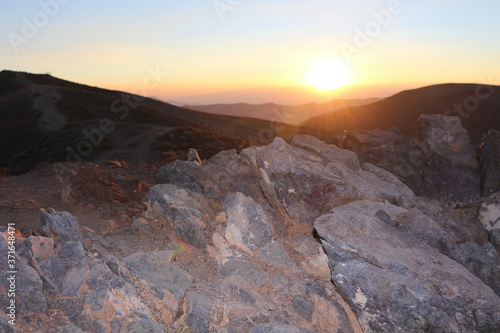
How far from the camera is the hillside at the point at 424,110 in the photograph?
8822 cm


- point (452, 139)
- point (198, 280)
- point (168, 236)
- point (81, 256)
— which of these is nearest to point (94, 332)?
point (81, 256)

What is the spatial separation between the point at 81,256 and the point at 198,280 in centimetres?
343

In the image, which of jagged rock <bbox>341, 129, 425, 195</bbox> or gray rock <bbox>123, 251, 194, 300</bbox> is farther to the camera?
jagged rock <bbox>341, 129, 425, 195</bbox>

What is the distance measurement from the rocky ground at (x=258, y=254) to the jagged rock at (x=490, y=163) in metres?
0.10

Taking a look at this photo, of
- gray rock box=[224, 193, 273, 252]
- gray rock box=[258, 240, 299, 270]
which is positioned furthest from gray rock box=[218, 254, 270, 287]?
gray rock box=[258, 240, 299, 270]

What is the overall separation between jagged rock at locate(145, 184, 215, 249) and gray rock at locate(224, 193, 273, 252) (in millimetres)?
1032

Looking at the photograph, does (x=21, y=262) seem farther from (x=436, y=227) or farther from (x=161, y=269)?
(x=436, y=227)

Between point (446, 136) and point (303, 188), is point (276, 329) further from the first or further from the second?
point (446, 136)

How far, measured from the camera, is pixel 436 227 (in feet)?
41.2

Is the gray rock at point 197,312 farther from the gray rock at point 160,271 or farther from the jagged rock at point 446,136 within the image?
the jagged rock at point 446,136

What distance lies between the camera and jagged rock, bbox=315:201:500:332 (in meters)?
9.71

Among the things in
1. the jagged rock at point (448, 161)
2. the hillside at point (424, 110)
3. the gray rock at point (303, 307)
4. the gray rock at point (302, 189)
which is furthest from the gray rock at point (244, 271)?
the hillside at point (424, 110)

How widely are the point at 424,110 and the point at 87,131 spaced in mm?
91589

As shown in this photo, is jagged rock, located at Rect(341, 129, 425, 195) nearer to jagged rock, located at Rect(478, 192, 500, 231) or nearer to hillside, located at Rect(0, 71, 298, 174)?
jagged rock, located at Rect(478, 192, 500, 231)
